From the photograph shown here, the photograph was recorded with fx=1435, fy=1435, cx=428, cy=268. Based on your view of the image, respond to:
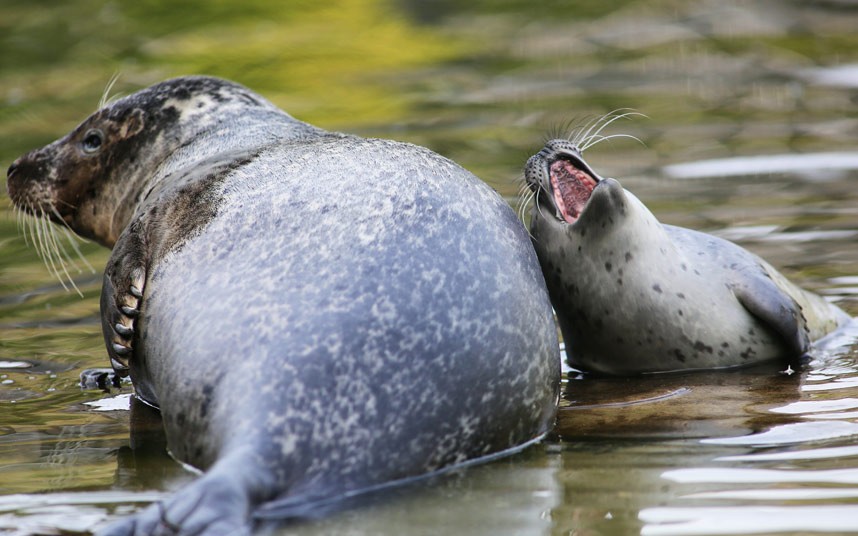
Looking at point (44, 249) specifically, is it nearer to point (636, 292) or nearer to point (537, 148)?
point (537, 148)

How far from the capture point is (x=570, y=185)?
238 inches

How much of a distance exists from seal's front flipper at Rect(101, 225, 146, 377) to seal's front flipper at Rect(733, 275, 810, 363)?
2.43m

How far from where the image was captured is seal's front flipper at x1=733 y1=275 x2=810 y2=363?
582cm

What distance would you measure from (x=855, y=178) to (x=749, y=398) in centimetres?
409

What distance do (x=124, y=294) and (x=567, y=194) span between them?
1.90 meters

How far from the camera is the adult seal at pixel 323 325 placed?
425 centimetres

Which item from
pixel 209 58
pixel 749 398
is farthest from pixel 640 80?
pixel 749 398

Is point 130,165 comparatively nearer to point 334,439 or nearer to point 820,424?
point 334,439

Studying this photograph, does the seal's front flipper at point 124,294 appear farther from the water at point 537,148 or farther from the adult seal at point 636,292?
the adult seal at point 636,292

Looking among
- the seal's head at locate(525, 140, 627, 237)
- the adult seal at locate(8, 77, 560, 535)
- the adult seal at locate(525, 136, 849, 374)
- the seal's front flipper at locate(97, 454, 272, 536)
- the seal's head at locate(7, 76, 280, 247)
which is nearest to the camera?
the seal's front flipper at locate(97, 454, 272, 536)

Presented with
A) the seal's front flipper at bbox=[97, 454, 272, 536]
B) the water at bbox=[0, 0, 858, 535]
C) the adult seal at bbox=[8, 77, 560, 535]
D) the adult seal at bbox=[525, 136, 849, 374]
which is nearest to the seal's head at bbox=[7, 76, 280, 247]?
the water at bbox=[0, 0, 858, 535]

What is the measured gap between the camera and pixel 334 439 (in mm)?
4281

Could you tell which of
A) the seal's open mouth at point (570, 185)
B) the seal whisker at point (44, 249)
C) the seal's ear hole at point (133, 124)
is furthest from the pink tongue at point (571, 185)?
the seal whisker at point (44, 249)

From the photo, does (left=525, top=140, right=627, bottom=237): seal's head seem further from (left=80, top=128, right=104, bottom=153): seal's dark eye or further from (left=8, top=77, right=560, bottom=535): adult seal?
(left=80, top=128, right=104, bottom=153): seal's dark eye
